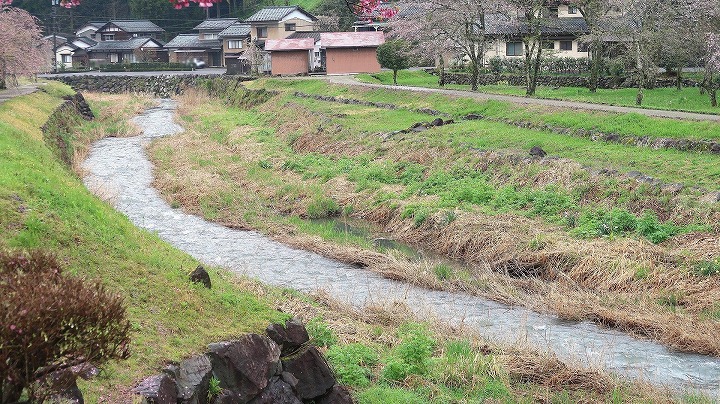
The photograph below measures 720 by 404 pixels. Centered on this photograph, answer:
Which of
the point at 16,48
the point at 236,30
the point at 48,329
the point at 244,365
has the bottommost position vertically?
the point at 244,365

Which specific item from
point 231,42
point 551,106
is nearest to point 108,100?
point 231,42

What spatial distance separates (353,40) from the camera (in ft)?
225

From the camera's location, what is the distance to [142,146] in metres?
38.8

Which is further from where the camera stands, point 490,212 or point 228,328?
point 490,212

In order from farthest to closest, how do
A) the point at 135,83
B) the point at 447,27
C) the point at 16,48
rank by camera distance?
the point at 135,83, the point at 447,27, the point at 16,48

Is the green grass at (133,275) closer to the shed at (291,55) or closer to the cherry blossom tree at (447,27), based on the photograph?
the cherry blossom tree at (447,27)

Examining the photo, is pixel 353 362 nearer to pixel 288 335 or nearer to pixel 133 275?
pixel 288 335

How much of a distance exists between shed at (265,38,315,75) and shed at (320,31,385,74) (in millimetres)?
3228

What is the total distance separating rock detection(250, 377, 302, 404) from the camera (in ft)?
28.2

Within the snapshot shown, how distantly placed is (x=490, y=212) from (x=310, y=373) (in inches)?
500

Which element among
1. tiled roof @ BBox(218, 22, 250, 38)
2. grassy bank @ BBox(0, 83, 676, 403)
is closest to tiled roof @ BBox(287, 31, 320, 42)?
tiled roof @ BBox(218, 22, 250, 38)

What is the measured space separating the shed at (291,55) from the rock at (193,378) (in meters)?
65.5

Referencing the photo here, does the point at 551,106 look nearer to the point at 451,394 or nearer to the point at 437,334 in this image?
the point at 437,334

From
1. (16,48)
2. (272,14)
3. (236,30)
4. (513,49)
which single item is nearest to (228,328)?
(16,48)
